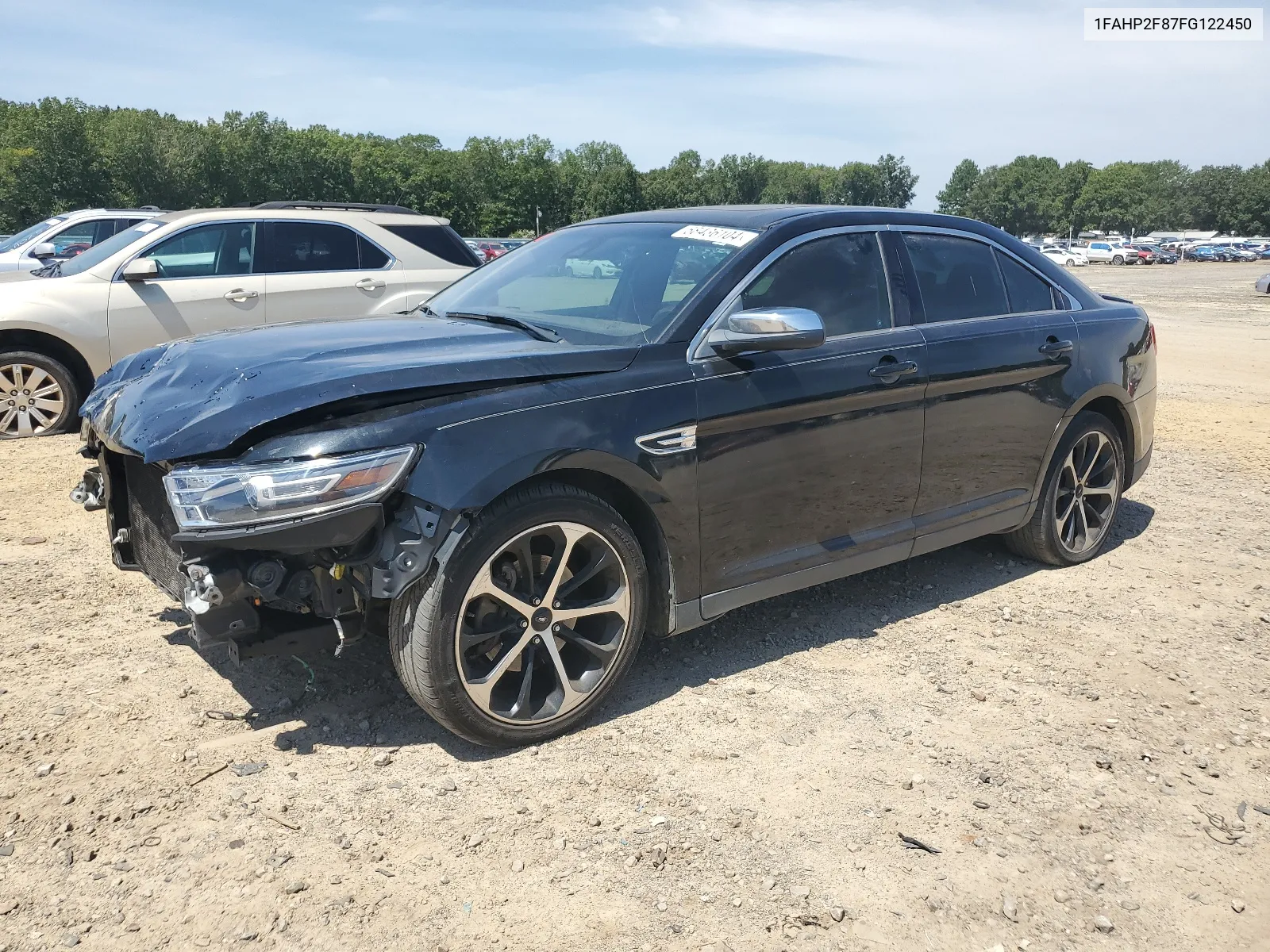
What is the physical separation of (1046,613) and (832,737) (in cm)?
177

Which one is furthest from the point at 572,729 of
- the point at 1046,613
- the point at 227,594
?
the point at 1046,613

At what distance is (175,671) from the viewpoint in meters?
3.88

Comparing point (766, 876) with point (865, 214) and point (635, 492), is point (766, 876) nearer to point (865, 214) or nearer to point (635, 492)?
point (635, 492)

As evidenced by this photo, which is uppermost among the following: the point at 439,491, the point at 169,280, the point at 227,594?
the point at 169,280

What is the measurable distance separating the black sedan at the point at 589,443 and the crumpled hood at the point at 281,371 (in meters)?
0.01

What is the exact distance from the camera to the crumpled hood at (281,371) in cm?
304

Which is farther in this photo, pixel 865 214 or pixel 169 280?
pixel 169 280

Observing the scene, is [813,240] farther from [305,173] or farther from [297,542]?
[305,173]

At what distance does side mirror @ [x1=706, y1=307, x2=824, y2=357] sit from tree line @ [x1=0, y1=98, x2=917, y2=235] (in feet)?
209

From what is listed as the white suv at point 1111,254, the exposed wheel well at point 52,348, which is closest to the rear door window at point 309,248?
the exposed wheel well at point 52,348

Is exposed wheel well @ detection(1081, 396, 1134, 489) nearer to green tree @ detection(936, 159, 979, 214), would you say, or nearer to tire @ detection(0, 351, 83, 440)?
tire @ detection(0, 351, 83, 440)

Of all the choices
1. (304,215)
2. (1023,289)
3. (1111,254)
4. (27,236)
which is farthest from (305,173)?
(1023,289)

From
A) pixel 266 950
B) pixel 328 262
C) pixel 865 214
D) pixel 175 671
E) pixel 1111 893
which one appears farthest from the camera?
pixel 328 262

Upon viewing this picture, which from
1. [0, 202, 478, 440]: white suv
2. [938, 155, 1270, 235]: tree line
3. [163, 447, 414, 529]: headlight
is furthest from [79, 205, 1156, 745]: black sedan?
[938, 155, 1270, 235]: tree line
